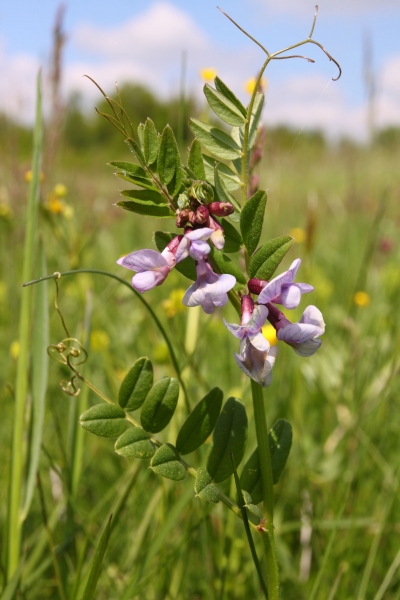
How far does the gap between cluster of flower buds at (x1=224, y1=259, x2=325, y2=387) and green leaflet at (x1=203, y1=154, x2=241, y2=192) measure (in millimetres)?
157

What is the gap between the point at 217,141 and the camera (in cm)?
59

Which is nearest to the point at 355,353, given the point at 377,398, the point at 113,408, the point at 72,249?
the point at 377,398

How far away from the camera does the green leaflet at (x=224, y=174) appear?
56 cm

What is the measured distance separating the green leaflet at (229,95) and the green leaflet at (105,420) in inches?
13.0

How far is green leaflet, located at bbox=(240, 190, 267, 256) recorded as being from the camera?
0.49m

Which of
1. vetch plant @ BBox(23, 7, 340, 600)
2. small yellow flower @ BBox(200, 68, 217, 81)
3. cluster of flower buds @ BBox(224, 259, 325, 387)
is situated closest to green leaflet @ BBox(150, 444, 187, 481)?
vetch plant @ BBox(23, 7, 340, 600)

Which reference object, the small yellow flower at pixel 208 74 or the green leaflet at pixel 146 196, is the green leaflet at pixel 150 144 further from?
the small yellow flower at pixel 208 74

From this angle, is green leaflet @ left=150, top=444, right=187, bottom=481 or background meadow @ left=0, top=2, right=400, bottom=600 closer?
green leaflet @ left=150, top=444, right=187, bottom=481

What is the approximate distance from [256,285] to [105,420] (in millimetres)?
212

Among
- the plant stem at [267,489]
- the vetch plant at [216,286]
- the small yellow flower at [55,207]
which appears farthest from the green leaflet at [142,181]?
the small yellow flower at [55,207]

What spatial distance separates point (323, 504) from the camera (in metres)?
1.21

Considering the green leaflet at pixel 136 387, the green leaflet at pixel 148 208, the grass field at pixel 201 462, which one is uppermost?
the green leaflet at pixel 148 208

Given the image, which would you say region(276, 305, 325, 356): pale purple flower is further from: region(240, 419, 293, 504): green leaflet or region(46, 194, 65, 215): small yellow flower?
region(46, 194, 65, 215): small yellow flower

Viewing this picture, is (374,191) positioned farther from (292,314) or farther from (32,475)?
(32,475)
